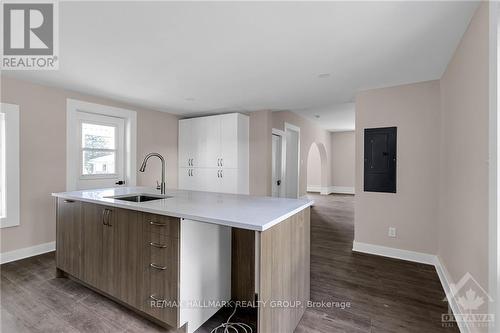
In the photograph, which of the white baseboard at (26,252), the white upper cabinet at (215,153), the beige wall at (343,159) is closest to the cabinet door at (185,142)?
the white upper cabinet at (215,153)

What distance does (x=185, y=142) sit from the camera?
17.2 ft

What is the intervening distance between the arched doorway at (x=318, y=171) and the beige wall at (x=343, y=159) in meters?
0.62

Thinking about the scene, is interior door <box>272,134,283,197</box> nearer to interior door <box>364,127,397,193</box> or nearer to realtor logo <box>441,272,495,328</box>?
interior door <box>364,127,397,193</box>

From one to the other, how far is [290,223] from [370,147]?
89.9 inches

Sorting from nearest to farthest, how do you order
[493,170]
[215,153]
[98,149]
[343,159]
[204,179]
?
[493,170] < [98,149] < [215,153] < [204,179] < [343,159]

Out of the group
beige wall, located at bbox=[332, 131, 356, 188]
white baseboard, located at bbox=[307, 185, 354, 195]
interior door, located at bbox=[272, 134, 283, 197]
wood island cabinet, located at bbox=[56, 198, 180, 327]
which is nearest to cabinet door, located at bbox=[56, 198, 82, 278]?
wood island cabinet, located at bbox=[56, 198, 180, 327]

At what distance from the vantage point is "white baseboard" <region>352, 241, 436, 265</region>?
299 cm

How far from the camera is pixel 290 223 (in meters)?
1.72

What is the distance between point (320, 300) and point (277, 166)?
365 cm

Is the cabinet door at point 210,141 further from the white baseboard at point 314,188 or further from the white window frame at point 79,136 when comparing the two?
the white baseboard at point 314,188

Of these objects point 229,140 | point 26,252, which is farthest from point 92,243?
point 229,140

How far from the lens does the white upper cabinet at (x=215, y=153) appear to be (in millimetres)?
4672

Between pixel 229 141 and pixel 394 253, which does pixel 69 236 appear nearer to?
pixel 229 141

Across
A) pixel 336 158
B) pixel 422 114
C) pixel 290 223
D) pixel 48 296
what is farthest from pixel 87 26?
pixel 336 158
